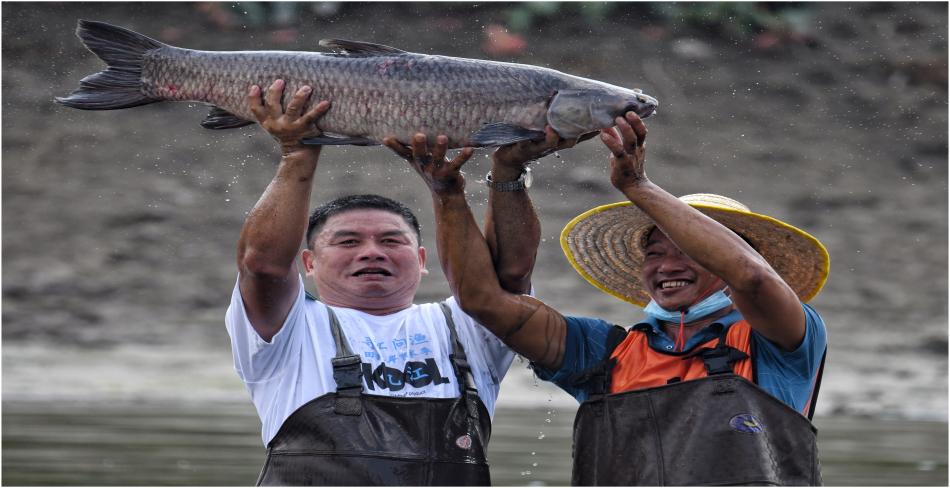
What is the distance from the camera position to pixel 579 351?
180 inches

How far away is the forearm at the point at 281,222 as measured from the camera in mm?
4402

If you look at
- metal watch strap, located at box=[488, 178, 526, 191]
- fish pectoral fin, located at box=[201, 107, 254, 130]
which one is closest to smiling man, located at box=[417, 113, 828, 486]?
metal watch strap, located at box=[488, 178, 526, 191]

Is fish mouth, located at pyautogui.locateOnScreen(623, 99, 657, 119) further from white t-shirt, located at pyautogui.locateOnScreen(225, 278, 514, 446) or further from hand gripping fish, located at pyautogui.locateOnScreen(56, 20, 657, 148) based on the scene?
white t-shirt, located at pyautogui.locateOnScreen(225, 278, 514, 446)

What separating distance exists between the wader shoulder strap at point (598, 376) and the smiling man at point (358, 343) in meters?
0.32

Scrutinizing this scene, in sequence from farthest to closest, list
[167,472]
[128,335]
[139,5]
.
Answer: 1. [139,5]
2. [128,335]
3. [167,472]

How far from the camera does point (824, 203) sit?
46.4ft

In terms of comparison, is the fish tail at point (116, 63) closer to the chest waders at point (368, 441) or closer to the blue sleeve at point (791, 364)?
the chest waders at point (368, 441)

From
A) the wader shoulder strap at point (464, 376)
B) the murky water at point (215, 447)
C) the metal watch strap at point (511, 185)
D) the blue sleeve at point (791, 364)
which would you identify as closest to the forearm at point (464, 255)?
the metal watch strap at point (511, 185)

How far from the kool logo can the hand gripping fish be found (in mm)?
722

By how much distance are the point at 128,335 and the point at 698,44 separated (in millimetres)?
6799

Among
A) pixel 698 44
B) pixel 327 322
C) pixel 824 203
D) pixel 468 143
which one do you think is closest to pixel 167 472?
pixel 327 322

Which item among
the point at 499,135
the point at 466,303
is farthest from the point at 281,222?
the point at 499,135

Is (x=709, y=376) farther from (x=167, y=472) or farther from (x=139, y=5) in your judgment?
(x=139, y=5)

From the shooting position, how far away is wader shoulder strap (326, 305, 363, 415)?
4.50m
